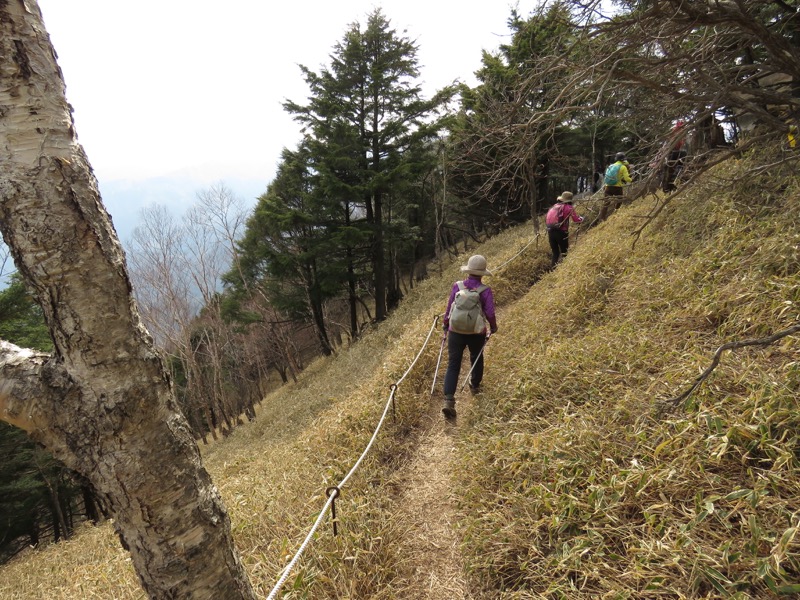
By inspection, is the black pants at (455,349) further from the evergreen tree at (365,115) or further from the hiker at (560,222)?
the evergreen tree at (365,115)

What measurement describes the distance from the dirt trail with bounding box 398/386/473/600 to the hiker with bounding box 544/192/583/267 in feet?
17.9

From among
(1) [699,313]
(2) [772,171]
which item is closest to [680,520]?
(1) [699,313]

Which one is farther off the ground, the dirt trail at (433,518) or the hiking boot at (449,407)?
the hiking boot at (449,407)

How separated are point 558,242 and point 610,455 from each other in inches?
275

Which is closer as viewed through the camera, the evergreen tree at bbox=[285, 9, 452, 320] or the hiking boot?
the hiking boot

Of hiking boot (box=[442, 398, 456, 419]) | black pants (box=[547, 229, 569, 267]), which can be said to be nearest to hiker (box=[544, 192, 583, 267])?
black pants (box=[547, 229, 569, 267])

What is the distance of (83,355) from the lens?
4.26ft

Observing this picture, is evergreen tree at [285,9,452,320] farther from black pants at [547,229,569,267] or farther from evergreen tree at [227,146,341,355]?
black pants at [547,229,569,267]

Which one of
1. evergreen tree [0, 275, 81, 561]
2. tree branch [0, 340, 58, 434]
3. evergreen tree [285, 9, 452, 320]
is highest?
evergreen tree [285, 9, 452, 320]

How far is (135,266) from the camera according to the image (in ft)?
50.1

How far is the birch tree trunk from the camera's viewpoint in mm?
1216

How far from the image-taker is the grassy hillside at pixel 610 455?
228 centimetres

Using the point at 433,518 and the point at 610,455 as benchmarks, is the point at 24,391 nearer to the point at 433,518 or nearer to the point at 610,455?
the point at 433,518

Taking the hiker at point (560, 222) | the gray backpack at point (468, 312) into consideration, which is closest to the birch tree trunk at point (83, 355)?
the gray backpack at point (468, 312)
